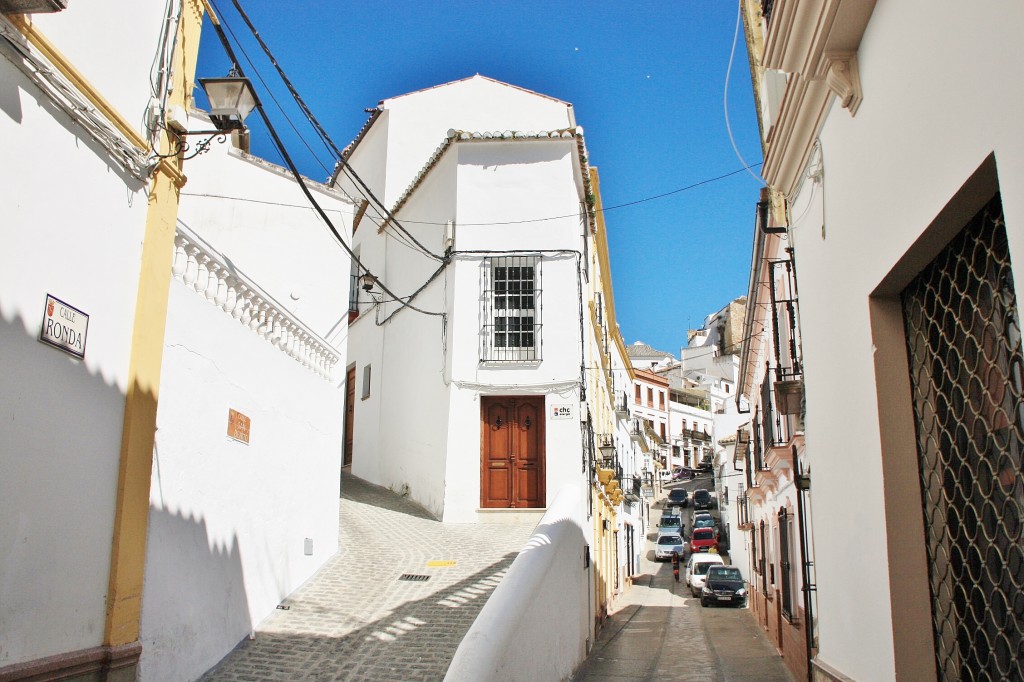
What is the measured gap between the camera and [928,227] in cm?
335

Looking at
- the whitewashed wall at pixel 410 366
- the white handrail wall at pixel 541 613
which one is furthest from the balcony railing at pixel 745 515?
the white handrail wall at pixel 541 613

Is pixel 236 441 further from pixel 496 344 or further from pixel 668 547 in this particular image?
pixel 668 547

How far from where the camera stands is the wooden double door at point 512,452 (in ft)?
45.6

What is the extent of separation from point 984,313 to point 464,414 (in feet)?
36.1

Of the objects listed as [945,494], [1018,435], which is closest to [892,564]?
[945,494]

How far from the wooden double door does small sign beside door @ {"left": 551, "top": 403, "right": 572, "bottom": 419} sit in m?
0.25

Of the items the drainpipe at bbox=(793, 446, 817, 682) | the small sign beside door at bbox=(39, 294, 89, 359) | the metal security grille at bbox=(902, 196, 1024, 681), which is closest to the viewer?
the metal security grille at bbox=(902, 196, 1024, 681)

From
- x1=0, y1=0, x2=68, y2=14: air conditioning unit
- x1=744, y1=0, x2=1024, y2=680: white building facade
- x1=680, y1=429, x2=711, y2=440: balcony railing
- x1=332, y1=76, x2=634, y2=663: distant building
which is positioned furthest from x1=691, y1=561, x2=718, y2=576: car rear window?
x1=680, y1=429, x2=711, y2=440: balcony railing

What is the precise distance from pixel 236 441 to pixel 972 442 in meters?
6.22

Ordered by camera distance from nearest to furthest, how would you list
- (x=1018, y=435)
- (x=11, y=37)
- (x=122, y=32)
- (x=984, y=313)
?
(x=1018, y=435) → (x=984, y=313) → (x=11, y=37) → (x=122, y=32)

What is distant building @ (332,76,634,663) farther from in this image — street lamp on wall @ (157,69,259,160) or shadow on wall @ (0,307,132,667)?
shadow on wall @ (0,307,132,667)

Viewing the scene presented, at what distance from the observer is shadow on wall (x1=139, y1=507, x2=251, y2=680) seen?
602 cm

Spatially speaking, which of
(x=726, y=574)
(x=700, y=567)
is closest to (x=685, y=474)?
(x=700, y=567)

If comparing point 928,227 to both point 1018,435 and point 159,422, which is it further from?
point 159,422
